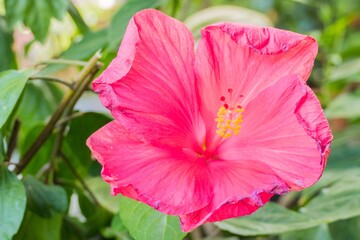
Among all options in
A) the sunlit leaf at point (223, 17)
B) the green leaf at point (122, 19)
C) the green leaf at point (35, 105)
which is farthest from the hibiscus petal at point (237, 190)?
the green leaf at point (35, 105)

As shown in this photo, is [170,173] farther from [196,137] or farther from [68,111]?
[68,111]

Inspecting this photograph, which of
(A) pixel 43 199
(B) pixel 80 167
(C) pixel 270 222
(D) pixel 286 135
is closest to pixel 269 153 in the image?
(D) pixel 286 135

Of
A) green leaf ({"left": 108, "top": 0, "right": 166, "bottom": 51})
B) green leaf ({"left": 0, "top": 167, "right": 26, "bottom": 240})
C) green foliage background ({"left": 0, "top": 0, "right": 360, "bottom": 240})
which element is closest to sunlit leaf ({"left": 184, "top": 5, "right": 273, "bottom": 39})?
green foliage background ({"left": 0, "top": 0, "right": 360, "bottom": 240})

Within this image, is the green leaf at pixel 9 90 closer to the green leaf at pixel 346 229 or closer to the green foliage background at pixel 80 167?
the green foliage background at pixel 80 167

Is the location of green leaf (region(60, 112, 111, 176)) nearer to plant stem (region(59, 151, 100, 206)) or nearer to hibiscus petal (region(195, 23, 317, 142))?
plant stem (region(59, 151, 100, 206))

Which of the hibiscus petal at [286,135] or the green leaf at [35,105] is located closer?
the hibiscus petal at [286,135]

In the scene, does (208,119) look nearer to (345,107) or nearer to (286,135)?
(286,135)
